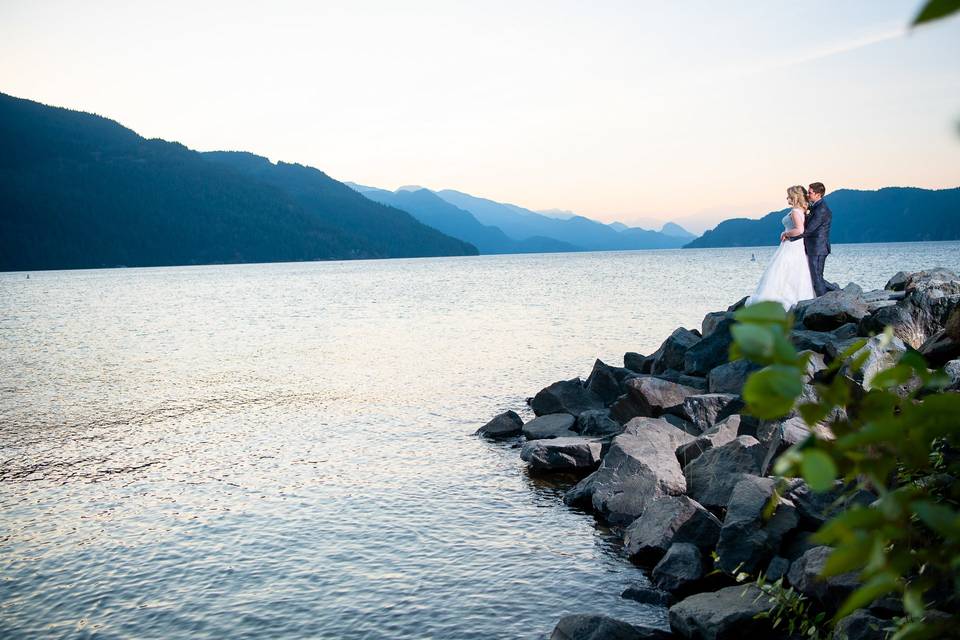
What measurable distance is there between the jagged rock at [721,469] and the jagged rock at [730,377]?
4.62 metres

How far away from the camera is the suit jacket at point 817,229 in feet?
64.6

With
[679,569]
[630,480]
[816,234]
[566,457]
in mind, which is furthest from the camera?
[816,234]

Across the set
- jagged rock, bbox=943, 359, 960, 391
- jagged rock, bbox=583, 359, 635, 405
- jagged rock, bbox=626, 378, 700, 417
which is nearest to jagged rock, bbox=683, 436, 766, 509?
jagged rock, bbox=943, 359, 960, 391

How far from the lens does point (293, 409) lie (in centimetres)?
2317

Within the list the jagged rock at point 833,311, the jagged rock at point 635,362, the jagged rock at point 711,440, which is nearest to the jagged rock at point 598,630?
the jagged rock at point 711,440

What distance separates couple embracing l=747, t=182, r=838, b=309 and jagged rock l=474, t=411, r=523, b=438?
22.7 ft

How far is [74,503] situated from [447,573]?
7.98 m

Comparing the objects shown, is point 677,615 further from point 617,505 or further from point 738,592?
point 617,505

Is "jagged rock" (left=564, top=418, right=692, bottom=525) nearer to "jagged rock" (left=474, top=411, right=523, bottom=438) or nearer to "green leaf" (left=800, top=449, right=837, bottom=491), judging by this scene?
"jagged rock" (left=474, top=411, right=523, bottom=438)

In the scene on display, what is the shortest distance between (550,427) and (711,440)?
5.74 m

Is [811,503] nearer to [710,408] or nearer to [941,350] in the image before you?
[941,350]

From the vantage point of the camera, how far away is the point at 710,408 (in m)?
16.3

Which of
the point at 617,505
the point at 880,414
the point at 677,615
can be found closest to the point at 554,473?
the point at 617,505

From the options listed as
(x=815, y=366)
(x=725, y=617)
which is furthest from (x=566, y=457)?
(x=725, y=617)
